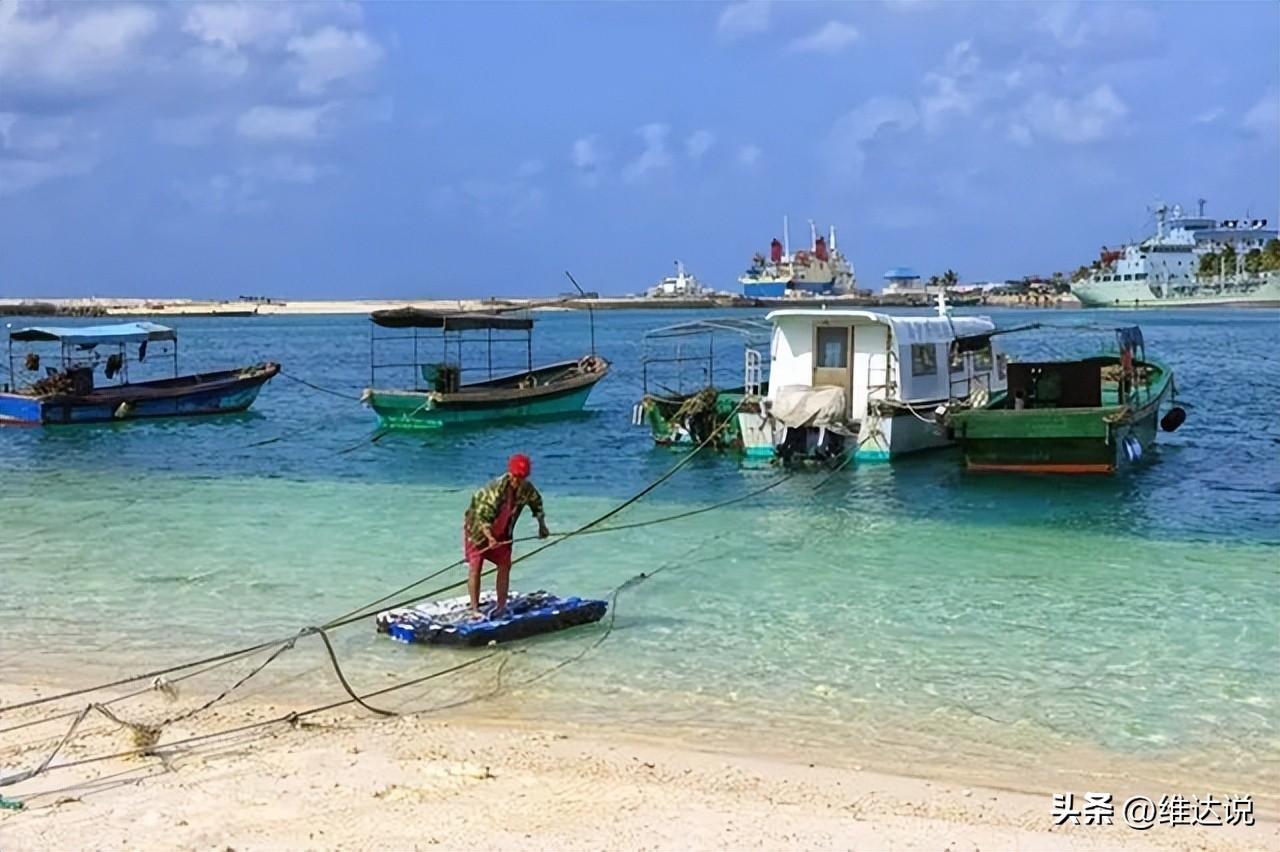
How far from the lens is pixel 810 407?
21859 mm

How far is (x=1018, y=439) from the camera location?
20.2 meters

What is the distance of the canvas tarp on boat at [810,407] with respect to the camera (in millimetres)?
21844

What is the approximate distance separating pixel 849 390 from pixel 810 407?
1.11 metres

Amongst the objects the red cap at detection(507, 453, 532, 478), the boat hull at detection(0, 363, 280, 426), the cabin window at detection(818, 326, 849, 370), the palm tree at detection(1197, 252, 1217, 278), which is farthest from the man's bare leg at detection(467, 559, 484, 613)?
the palm tree at detection(1197, 252, 1217, 278)

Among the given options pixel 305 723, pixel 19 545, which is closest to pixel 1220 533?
pixel 305 723

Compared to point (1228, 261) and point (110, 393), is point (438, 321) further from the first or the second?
point (1228, 261)

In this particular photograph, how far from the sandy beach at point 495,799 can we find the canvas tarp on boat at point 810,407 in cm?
1408

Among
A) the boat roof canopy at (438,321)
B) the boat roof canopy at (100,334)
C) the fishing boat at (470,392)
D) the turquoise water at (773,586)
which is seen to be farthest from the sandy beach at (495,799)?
the boat roof canopy at (100,334)

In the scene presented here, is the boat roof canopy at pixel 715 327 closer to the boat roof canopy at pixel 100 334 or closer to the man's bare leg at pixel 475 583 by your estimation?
the man's bare leg at pixel 475 583

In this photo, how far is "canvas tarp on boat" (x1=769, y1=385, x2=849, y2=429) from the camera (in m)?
21.8

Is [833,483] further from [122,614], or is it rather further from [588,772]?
[588,772]

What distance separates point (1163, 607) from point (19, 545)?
13642 mm

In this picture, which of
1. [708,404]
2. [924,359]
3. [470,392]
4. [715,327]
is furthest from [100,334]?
[924,359]

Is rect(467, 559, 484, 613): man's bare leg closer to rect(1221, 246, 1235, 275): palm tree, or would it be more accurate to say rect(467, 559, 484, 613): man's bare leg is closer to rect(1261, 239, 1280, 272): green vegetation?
rect(1261, 239, 1280, 272): green vegetation
